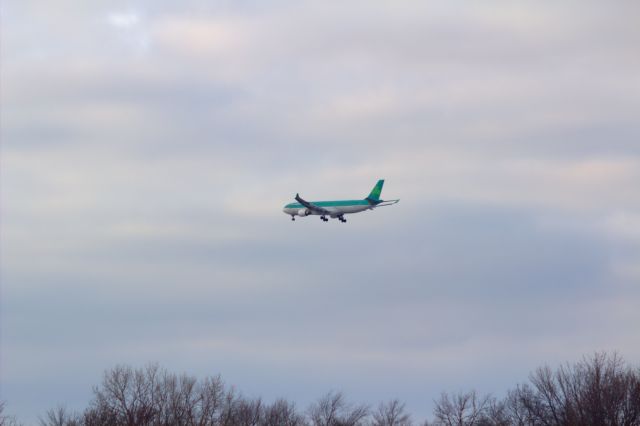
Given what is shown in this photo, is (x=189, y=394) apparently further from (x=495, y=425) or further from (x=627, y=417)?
(x=627, y=417)

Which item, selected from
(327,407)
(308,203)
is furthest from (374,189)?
(327,407)

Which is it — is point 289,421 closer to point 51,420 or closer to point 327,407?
point 327,407

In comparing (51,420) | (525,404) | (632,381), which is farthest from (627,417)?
(51,420)

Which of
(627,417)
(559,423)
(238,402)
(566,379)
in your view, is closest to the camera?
(627,417)

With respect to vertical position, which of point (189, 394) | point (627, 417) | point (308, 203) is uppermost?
point (308, 203)

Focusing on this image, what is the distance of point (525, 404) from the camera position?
141 meters

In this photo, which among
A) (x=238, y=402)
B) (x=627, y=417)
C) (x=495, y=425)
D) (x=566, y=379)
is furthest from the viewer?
(x=238, y=402)

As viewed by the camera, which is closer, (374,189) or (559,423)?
(559,423)

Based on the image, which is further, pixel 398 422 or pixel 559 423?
pixel 398 422

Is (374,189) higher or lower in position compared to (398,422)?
higher

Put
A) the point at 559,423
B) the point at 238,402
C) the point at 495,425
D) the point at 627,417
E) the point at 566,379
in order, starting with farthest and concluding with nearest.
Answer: the point at 238,402
the point at 495,425
the point at 566,379
the point at 559,423
the point at 627,417

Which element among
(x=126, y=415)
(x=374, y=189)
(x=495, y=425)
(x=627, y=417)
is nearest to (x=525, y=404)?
(x=495, y=425)

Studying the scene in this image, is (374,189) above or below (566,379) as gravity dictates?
above

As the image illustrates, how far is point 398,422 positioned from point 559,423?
41.8 m
